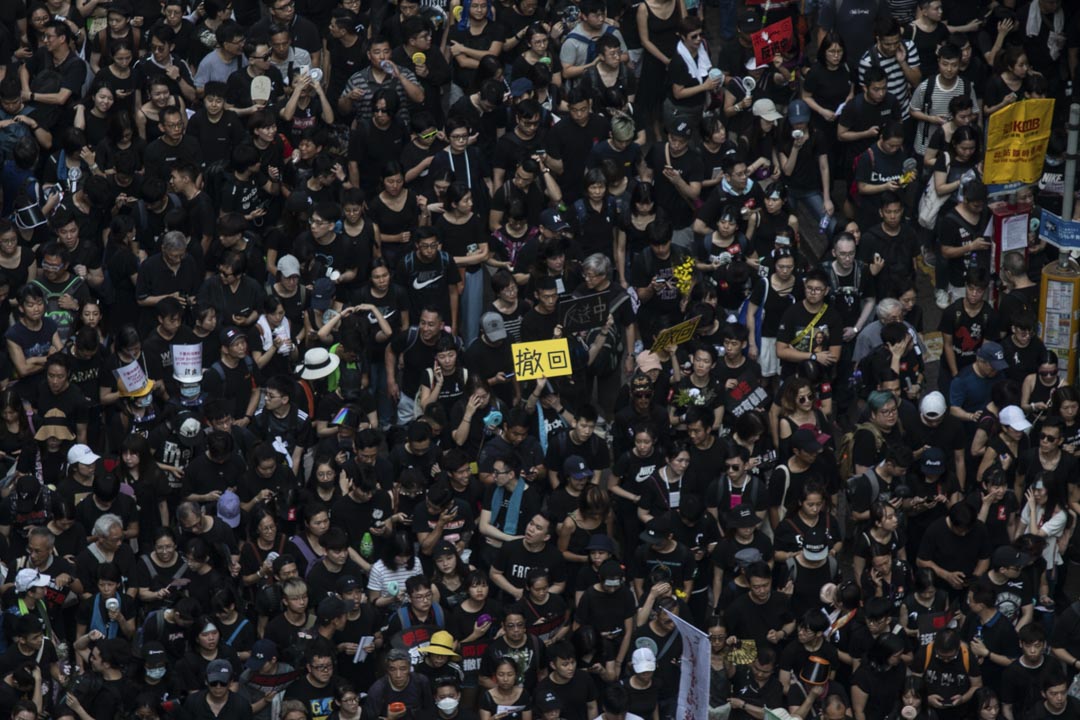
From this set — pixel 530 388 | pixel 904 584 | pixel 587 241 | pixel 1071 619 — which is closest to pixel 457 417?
pixel 530 388

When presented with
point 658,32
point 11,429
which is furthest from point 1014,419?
point 11,429

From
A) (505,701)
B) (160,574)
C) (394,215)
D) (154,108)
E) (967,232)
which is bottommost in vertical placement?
(505,701)

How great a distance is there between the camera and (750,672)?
70.0 ft

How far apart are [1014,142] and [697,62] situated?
11.2 feet

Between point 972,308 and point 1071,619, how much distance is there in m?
3.34

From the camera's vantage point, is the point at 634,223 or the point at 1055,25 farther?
the point at 1055,25

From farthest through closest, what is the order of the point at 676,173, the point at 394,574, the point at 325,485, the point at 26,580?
the point at 676,173 < the point at 325,485 < the point at 394,574 < the point at 26,580

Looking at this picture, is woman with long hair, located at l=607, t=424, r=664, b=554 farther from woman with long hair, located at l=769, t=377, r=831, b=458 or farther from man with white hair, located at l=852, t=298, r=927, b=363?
man with white hair, located at l=852, t=298, r=927, b=363

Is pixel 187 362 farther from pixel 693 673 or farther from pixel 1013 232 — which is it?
pixel 1013 232

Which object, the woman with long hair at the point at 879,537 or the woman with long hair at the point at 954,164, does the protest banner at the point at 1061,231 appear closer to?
the woman with long hair at the point at 954,164

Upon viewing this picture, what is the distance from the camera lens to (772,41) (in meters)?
25.5

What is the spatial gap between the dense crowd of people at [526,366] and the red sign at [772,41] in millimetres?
75

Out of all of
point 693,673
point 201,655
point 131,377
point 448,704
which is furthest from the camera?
point 131,377

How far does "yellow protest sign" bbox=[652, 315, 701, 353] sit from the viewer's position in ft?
74.9
